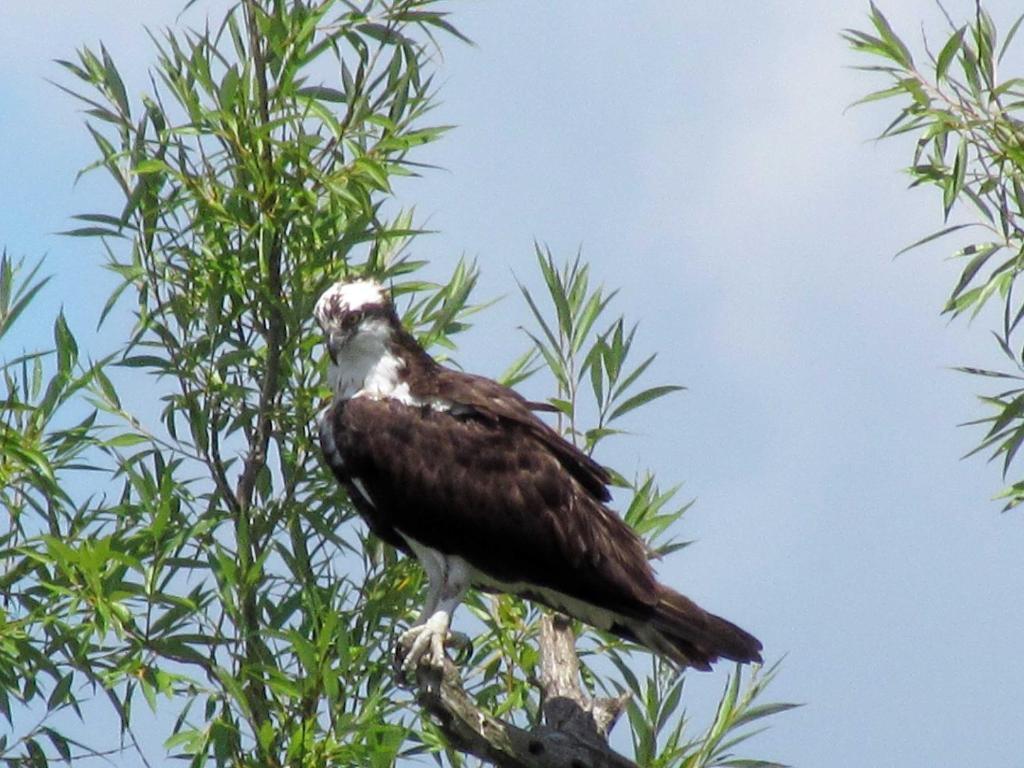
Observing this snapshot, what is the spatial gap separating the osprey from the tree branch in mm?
308

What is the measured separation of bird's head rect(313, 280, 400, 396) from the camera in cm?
817

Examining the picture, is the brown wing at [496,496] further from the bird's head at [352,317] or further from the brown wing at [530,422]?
the bird's head at [352,317]

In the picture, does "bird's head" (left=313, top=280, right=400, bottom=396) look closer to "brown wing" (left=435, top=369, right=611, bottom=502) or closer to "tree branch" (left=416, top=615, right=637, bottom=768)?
"brown wing" (left=435, top=369, right=611, bottom=502)

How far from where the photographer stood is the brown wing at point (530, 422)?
815cm

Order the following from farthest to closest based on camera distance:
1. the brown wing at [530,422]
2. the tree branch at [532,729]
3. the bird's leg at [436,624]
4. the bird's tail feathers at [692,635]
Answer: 1. the brown wing at [530,422]
2. the bird's tail feathers at [692,635]
3. the bird's leg at [436,624]
4. the tree branch at [532,729]

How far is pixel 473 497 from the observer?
8023 mm

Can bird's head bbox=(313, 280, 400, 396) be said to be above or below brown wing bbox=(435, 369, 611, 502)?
above

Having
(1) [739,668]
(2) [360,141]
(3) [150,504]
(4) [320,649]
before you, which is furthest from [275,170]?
(1) [739,668]

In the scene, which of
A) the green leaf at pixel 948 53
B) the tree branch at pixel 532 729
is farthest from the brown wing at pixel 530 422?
the green leaf at pixel 948 53

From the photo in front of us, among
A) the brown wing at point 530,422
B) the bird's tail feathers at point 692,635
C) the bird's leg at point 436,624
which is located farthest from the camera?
the brown wing at point 530,422

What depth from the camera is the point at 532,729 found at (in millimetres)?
7660

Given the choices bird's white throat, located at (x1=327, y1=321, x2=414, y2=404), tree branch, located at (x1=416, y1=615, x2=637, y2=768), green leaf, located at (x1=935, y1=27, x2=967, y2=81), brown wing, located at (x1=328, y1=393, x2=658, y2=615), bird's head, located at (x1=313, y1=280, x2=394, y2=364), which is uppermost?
green leaf, located at (x1=935, y1=27, x2=967, y2=81)

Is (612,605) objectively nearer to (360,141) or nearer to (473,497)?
(473,497)

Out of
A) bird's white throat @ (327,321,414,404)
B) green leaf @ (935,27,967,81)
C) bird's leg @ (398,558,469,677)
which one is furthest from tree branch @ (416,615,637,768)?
green leaf @ (935,27,967,81)
